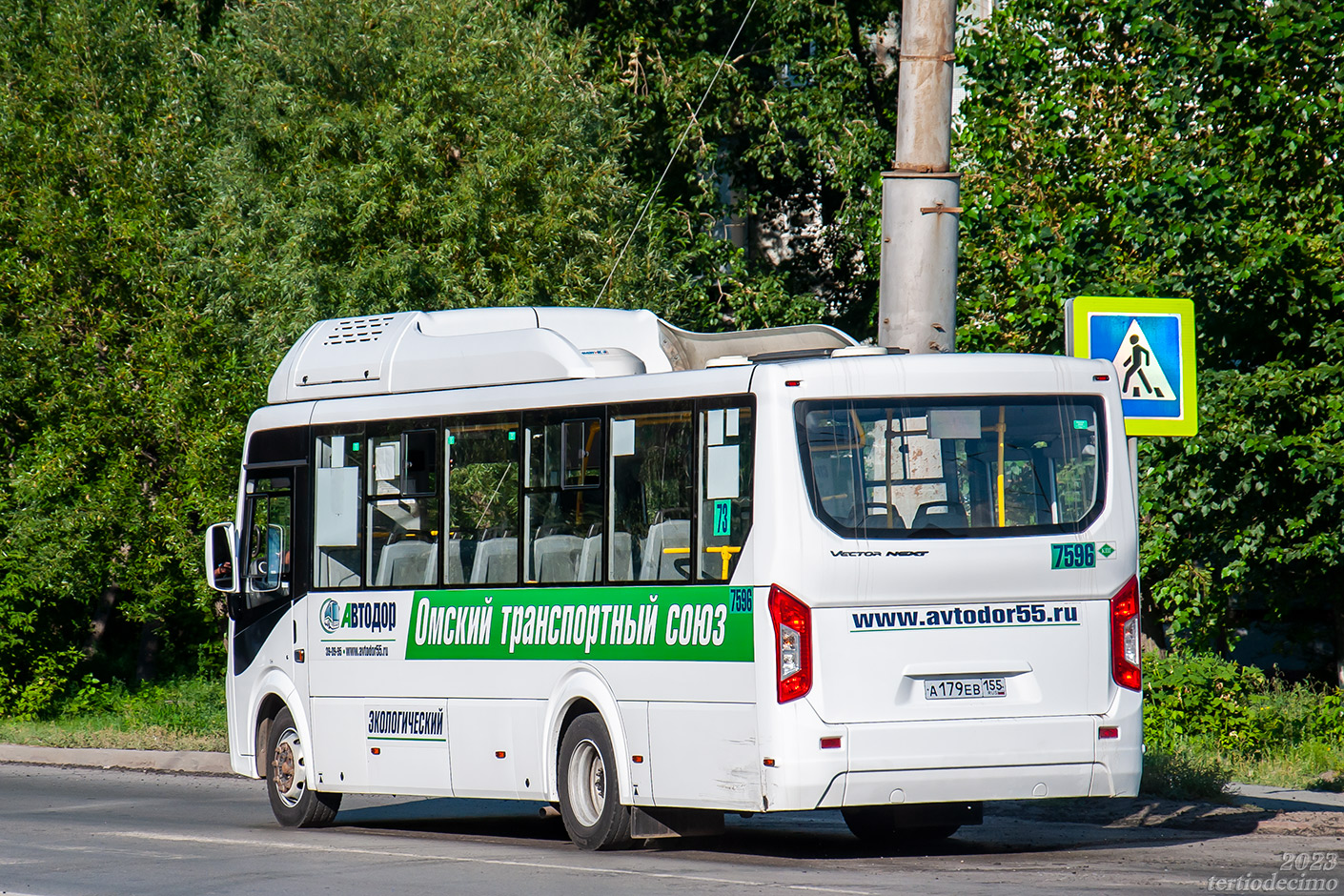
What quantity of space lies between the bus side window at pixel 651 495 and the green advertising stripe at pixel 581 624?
143mm

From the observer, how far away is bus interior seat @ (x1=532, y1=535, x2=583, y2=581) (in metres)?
11.0

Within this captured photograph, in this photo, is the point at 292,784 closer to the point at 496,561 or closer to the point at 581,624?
the point at 496,561

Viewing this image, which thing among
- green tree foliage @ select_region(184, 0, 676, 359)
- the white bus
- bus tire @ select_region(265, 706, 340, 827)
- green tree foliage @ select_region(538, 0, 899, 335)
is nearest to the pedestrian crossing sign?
the white bus

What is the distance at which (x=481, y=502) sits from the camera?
38.4 ft

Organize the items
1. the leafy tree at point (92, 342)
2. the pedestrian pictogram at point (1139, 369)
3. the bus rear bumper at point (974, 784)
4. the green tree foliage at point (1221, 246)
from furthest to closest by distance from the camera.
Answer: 1. the leafy tree at point (92, 342)
2. the green tree foliage at point (1221, 246)
3. the pedestrian pictogram at point (1139, 369)
4. the bus rear bumper at point (974, 784)

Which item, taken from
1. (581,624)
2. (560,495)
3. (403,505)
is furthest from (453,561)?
(581,624)

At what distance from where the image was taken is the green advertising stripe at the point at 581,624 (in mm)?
9867

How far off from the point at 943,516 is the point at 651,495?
1739 mm

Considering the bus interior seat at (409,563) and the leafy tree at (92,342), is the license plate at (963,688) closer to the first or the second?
the bus interior seat at (409,563)

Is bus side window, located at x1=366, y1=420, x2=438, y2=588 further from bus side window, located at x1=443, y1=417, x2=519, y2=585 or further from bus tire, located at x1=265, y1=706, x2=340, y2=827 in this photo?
bus tire, located at x1=265, y1=706, x2=340, y2=827

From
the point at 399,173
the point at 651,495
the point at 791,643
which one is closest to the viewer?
the point at 791,643

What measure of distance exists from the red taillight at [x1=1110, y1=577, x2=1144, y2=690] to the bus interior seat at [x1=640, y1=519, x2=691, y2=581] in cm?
233

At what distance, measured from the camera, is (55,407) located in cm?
2256

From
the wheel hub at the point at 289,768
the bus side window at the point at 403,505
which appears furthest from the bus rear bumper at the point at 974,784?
the wheel hub at the point at 289,768
